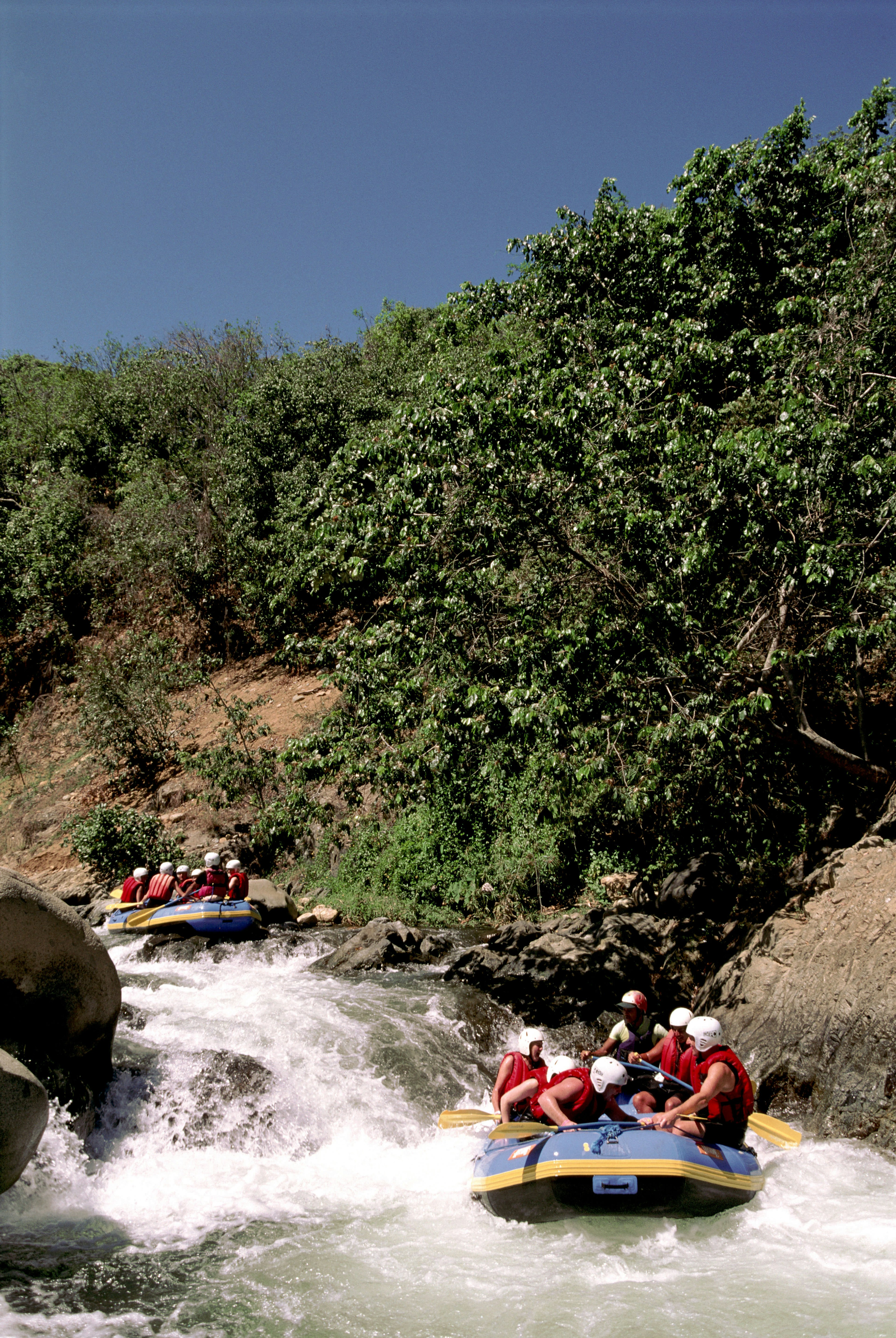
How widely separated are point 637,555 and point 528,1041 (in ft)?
15.1

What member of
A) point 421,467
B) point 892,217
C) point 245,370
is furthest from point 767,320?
point 245,370

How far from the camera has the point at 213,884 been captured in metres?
13.0

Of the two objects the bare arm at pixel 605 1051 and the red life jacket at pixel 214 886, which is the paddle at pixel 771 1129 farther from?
the red life jacket at pixel 214 886

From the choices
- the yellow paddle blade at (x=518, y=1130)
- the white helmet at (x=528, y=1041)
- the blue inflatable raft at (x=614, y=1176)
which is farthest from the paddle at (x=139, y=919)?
the blue inflatable raft at (x=614, y=1176)

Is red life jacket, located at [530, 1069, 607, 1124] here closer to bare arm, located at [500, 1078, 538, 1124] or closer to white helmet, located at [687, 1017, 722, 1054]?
bare arm, located at [500, 1078, 538, 1124]

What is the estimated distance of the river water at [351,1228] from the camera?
4516 mm

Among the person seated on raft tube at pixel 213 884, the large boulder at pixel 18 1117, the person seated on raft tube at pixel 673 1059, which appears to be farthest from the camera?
the person seated on raft tube at pixel 213 884

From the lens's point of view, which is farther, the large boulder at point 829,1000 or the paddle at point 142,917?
the paddle at point 142,917

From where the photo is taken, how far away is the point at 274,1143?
6.86m

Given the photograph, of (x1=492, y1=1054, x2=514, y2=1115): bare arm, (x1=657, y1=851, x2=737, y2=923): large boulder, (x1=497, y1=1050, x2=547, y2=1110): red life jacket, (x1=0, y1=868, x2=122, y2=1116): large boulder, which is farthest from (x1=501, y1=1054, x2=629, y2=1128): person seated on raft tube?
(x1=657, y1=851, x2=737, y2=923): large boulder

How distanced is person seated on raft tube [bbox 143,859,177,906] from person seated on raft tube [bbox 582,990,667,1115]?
25.9 feet

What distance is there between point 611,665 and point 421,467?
278cm

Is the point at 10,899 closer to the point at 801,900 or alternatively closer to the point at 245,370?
the point at 801,900

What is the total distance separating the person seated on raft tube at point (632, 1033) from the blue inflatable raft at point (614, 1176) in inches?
50.1
